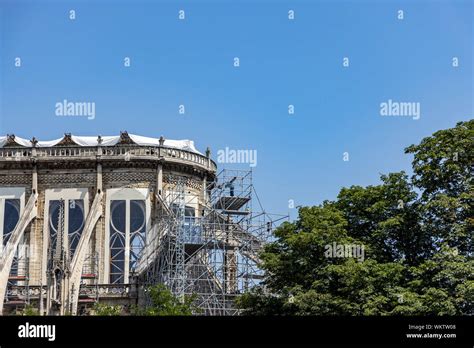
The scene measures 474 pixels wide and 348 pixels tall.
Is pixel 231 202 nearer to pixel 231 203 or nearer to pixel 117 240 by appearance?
pixel 231 203

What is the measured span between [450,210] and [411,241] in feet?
7.95

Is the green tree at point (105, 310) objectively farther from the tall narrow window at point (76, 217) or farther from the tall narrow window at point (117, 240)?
the tall narrow window at point (76, 217)

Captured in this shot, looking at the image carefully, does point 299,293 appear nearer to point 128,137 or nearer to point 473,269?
point 473,269

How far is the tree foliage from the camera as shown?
121ft

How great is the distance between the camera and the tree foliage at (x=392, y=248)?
36.9 m

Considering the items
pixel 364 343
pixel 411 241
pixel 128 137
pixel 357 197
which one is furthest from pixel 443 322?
pixel 128 137

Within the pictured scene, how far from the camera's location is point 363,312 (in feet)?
124

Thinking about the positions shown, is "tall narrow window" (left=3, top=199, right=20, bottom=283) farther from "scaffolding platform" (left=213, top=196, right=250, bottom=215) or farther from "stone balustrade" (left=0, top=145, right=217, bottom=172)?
"scaffolding platform" (left=213, top=196, right=250, bottom=215)

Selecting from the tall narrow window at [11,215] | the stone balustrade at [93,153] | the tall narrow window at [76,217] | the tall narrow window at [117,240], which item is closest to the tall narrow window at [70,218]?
the tall narrow window at [76,217]

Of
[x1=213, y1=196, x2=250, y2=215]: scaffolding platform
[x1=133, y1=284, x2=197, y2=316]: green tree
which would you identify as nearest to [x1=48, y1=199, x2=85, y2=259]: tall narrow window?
[x1=213, y1=196, x2=250, y2=215]: scaffolding platform

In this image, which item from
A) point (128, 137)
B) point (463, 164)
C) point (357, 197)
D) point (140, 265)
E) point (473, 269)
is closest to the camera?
point (473, 269)

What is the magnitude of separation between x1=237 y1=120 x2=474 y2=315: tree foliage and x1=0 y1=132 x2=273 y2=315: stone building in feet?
32.8

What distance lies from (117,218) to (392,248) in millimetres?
20990

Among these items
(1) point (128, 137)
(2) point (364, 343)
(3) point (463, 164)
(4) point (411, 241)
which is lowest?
(2) point (364, 343)
